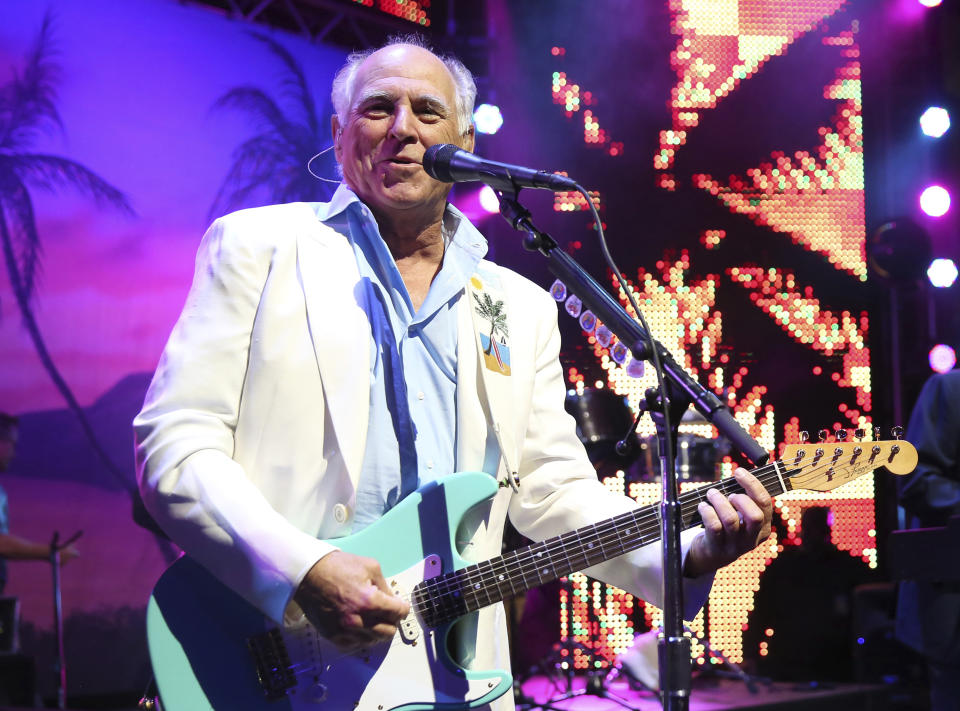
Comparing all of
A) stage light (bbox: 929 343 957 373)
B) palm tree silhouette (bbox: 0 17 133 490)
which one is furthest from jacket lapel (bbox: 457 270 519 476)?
palm tree silhouette (bbox: 0 17 133 490)

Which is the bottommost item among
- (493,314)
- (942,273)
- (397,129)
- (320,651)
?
(320,651)

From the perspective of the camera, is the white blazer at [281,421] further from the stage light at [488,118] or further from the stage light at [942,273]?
the stage light at [942,273]

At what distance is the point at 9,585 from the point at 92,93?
11.1 feet

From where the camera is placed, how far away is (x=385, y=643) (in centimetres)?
213

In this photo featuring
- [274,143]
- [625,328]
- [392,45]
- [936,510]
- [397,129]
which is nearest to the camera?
[625,328]

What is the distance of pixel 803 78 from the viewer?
6.40 metres

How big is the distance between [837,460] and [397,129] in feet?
4.41

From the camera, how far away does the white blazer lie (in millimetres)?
2020

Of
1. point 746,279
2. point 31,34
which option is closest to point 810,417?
point 746,279

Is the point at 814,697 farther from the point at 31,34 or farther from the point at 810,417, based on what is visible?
the point at 31,34

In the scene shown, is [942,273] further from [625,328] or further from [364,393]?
[364,393]

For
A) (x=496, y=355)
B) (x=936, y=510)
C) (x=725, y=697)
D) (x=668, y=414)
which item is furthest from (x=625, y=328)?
(x=725, y=697)

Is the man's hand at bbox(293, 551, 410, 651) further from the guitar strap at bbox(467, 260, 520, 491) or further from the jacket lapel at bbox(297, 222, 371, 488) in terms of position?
the guitar strap at bbox(467, 260, 520, 491)

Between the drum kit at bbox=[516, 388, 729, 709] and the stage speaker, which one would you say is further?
the stage speaker
